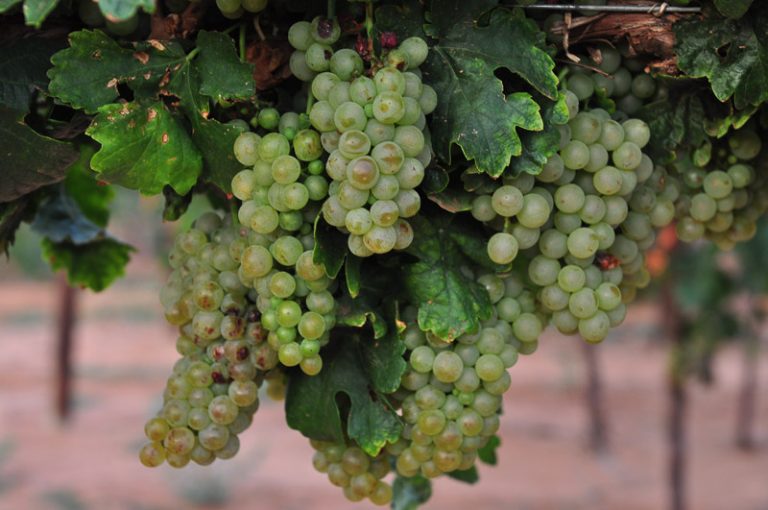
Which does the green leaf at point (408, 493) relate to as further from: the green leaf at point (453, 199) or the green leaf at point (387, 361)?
the green leaf at point (453, 199)

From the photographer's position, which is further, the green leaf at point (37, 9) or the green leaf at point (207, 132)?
the green leaf at point (207, 132)

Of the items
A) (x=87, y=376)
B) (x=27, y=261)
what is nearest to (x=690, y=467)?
(x=87, y=376)

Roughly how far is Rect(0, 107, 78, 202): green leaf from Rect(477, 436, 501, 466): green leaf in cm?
63

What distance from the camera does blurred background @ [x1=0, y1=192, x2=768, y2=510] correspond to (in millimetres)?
6184

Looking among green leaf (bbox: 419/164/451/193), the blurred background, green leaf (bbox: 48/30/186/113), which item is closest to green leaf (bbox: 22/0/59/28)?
green leaf (bbox: 48/30/186/113)

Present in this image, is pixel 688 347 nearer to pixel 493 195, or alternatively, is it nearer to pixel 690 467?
pixel 690 467

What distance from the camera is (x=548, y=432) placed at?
29.6 ft

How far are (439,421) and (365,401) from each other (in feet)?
Result: 0.25

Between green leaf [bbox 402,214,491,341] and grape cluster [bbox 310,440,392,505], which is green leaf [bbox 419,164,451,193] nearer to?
green leaf [bbox 402,214,491,341]

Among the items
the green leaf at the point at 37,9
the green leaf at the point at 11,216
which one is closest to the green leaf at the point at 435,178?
the green leaf at the point at 37,9

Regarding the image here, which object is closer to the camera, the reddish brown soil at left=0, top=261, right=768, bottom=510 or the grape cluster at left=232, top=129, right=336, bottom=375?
the grape cluster at left=232, top=129, right=336, bottom=375

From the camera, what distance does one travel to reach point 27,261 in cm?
1644

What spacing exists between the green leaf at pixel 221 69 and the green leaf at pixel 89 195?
1.65ft

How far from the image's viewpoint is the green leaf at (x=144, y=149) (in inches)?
29.7
